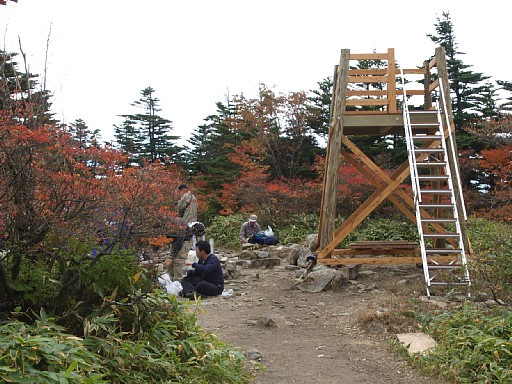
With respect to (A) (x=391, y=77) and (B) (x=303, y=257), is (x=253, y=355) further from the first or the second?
(B) (x=303, y=257)

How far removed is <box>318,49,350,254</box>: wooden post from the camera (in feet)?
29.6

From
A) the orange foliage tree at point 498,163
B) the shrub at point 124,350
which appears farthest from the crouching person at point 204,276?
the orange foliage tree at point 498,163

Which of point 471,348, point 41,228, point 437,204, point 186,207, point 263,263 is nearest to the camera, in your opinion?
point 41,228

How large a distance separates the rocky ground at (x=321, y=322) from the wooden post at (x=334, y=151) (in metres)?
0.97

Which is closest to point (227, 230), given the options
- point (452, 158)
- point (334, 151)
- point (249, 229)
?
point (249, 229)

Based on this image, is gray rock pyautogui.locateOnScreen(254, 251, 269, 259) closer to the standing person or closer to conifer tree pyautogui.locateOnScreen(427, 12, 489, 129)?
the standing person

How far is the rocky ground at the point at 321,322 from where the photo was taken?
15.5ft

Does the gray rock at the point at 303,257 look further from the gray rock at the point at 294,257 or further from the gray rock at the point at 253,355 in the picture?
the gray rock at the point at 253,355

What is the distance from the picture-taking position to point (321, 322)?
667 cm

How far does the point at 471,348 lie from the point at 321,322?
2483mm

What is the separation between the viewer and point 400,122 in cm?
903

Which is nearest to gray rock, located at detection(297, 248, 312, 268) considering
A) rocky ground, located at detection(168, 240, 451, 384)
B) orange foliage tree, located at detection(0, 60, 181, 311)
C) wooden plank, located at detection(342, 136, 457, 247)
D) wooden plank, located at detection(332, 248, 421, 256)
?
rocky ground, located at detection(168, 240, 451, 384)

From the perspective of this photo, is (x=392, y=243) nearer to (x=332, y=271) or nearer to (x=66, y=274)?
(x=332, y=271)

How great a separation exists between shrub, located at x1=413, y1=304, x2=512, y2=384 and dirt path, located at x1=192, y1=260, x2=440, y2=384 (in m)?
0.25
